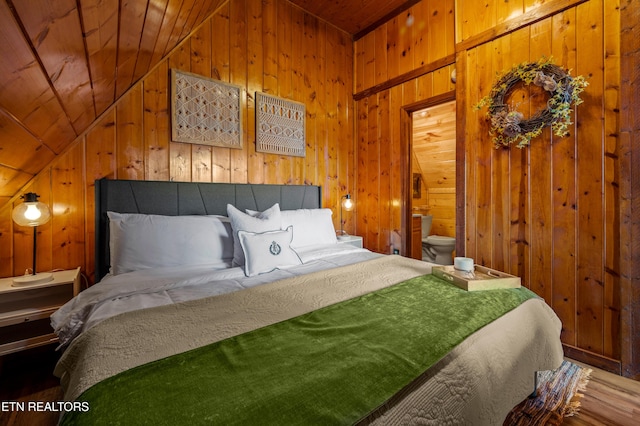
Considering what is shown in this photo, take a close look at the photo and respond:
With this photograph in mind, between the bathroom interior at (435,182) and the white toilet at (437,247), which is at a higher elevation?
the bathroom interior at (435,182)

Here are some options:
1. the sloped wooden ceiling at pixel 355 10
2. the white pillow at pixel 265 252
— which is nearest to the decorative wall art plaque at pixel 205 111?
the white pillow at pixel 265 252

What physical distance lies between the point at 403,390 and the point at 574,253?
197 cm

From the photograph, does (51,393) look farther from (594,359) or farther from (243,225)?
(594,359)

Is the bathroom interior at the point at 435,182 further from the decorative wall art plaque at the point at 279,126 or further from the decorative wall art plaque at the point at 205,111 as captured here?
the decorative wall art plaque at the point at 205,111

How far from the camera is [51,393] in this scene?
1.51 metres

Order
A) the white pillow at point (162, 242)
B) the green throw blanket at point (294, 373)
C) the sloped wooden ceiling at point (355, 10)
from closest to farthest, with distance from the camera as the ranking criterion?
the green throw blanket at point (294, 373)
the white pillow at point (162, 242)
the sloped wooden ceiling at point (355, 10)

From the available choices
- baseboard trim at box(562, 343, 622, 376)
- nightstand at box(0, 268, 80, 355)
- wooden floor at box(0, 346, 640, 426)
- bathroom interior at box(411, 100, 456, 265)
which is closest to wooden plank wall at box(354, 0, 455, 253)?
bathroom interior at box(411, 100, 456, 265)

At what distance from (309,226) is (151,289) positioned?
1.35 meters

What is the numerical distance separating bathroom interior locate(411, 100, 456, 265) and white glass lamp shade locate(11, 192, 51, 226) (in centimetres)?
330

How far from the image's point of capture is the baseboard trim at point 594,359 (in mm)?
1728

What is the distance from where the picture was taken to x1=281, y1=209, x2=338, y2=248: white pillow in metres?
2.35

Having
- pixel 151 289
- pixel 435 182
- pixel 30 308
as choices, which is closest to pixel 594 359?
pixel 151 289

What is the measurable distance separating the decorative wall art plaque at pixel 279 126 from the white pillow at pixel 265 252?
1227 millimetres

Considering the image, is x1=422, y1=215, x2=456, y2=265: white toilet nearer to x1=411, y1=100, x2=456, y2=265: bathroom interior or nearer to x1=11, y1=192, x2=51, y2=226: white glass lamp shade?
x1=411, y1=100, x2=456, y2=265: bathroom interior
